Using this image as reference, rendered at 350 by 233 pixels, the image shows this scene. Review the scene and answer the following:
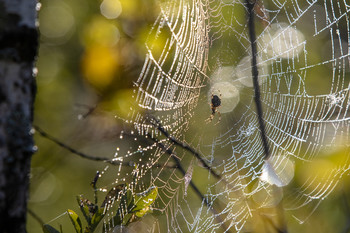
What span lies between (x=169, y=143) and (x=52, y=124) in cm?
75

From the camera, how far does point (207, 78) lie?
339cm

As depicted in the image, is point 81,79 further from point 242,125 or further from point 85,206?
point 242,125

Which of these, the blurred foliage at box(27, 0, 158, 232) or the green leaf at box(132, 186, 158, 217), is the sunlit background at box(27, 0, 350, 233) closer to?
the blurred foliage at box(27, 0, 158, 232)

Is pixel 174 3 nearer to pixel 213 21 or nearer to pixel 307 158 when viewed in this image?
pixel 213 21

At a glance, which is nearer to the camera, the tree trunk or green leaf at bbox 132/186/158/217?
the tree trunk

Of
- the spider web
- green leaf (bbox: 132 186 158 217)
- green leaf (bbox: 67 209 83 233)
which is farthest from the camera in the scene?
the spider web

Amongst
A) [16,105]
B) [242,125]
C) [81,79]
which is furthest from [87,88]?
[242,125]

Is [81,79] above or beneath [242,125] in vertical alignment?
above

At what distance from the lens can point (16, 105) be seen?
826mm

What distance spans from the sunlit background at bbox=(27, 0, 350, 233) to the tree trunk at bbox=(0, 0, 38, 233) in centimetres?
35

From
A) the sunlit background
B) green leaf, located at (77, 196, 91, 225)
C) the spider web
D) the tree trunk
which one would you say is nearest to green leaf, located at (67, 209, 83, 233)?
green leaf, located at (77, 196, 91, 225)

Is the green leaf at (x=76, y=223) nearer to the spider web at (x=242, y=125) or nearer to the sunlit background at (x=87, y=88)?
the sunlit background at (x=87, y=88)

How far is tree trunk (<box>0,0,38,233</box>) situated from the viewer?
2.68ft

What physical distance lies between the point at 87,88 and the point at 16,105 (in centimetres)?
130
